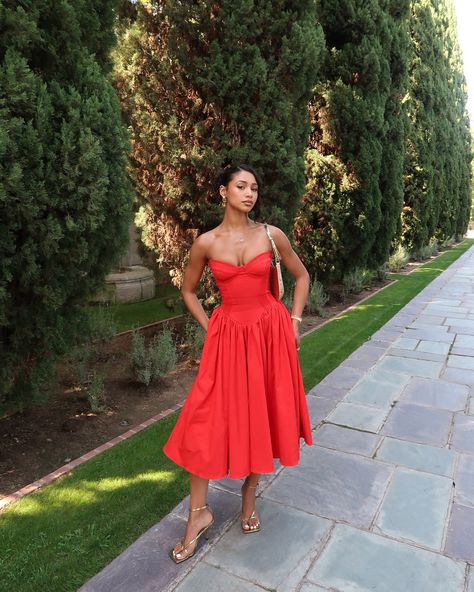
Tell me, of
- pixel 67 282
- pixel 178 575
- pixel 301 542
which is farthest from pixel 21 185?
pixel 301 542

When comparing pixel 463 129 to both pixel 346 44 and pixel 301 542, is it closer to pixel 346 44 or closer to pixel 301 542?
pixel 346 44

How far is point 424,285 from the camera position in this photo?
37.4ft

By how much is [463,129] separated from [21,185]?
27246 millimetres

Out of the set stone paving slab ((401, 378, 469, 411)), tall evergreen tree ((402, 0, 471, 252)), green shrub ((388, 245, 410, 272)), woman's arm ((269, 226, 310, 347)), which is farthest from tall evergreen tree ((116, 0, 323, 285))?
green shrub ((388, 245, 410, 272))

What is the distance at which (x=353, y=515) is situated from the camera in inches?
101

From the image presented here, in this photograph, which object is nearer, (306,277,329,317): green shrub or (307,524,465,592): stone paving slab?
(307,524,465,592): stone paving slab

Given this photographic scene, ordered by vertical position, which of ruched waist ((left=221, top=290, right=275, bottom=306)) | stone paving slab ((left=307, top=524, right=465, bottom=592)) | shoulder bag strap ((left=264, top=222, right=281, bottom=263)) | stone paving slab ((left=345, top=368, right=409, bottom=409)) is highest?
shoulder bag strap ((left=264, top=222, right=281, bottom=263))

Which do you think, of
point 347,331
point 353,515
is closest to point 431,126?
point 347,331

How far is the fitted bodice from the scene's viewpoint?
224 cm

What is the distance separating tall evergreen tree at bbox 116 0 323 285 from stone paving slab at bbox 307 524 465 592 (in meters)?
3.70

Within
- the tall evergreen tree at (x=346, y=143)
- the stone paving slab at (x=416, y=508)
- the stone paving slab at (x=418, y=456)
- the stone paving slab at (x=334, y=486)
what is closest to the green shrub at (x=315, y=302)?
the tall evergreen tree at (x=346, y=143)

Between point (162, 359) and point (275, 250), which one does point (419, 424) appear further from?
point (162, 359)

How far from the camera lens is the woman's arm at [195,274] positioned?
232 cm

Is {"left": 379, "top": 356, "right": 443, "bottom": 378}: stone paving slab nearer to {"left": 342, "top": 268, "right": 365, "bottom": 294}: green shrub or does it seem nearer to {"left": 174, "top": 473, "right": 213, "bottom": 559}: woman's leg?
{"left": 174, "top": 473, "right": 213, "bottom": 559}: woman's leg
